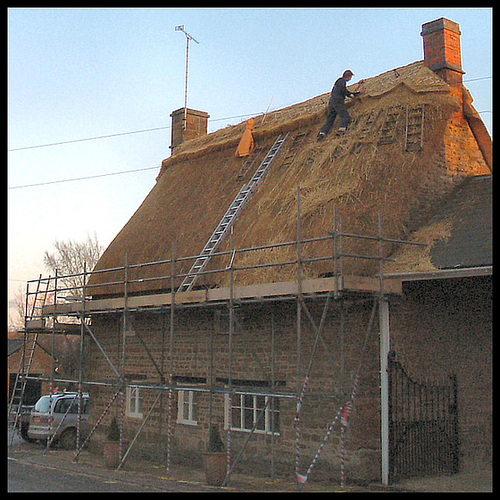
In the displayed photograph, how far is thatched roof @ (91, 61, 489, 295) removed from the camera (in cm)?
1236

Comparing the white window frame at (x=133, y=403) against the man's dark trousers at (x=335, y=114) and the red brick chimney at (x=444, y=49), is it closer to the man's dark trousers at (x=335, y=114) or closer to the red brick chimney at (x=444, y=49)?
the man's dark trousers at (x=335, y=114)

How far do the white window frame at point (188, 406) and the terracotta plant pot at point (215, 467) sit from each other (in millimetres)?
3267

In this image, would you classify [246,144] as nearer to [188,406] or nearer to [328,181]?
[328,181]

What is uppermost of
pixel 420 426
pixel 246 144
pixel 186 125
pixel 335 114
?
pixel 186 125

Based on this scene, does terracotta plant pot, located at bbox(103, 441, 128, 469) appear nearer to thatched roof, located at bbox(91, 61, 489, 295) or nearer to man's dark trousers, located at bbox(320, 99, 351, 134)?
thatched roof, located at bbox(91, 61, 489, 295)

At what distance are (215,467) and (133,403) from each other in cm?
573

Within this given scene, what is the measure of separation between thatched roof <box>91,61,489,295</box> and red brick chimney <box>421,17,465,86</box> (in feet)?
0.99

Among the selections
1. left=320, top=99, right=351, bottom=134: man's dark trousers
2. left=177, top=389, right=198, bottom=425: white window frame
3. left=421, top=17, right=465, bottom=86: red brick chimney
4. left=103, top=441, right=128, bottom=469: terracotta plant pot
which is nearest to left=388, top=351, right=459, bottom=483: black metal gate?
left=177, top=389, right=198, bottom=425: white window frame

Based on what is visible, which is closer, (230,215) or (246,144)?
(230,215)

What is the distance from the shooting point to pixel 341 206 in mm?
12289

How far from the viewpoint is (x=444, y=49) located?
14.1 m

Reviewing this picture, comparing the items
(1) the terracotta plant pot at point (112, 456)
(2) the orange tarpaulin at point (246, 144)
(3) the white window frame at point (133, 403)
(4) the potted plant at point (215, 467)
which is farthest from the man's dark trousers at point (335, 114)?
(1) the terracotta plant pot at point (112, 456)

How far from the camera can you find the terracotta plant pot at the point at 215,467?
1122cm

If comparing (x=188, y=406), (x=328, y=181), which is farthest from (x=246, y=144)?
(x=188, y=406)
